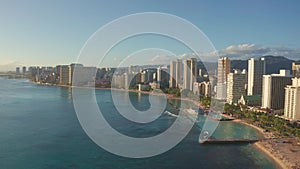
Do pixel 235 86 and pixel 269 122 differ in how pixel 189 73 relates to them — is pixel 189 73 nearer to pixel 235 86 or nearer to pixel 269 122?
pixel 235 86

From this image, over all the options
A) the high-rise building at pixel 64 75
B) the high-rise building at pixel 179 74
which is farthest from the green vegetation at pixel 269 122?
the high-rise building at pixel 64 75

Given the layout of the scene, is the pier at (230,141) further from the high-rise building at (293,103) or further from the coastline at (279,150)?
the high-rise building at (293,103)

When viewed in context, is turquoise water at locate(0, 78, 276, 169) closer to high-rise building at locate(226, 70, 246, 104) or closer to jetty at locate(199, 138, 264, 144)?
jetty at locate(199, 138, 264, 144)

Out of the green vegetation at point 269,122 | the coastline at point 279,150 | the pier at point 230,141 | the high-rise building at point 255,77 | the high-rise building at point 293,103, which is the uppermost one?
the high-rise building at point 255,77

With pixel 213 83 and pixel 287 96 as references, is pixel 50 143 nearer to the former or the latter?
pixel 287 96

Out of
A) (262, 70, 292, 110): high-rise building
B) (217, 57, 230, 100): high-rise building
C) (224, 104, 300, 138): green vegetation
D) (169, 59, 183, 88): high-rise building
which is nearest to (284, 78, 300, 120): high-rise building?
(224, 104, 300, 138): green vegetation

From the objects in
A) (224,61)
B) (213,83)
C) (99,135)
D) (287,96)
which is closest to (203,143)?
(99,135)
